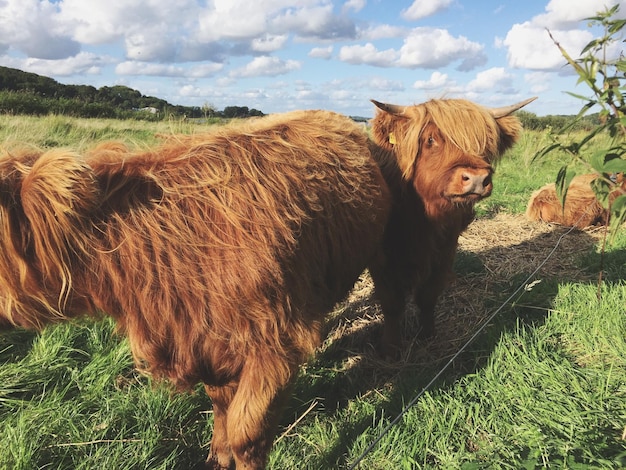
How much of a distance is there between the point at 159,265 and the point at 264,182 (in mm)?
477

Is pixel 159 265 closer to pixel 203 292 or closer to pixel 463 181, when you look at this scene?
pixel 203 292

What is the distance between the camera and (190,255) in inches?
56.8

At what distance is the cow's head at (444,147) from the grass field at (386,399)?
0.32 metres

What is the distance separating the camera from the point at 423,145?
106 inches

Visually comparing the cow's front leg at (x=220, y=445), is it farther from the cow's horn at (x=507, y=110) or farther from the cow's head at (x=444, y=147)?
the cow's horn at (x=507, y=110)

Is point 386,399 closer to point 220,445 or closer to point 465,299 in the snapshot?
point 220,445

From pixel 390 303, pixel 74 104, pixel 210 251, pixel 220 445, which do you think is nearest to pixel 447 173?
pixel 390 303

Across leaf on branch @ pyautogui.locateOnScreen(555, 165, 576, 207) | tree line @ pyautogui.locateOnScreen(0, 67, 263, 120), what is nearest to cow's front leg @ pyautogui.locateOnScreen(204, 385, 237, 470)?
leaf on branch @ pyautogui.locateOnScreen(555, 165, 576, 207)

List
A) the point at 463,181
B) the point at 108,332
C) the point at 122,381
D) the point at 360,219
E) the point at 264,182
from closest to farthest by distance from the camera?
the point at 264,182 → the point at 360,219 → the point at 463,181 → the point at 122,381 → the point at 108,332

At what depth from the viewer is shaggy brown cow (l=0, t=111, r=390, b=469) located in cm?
128

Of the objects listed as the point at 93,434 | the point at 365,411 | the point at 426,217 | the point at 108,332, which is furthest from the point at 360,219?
the point at 108,332

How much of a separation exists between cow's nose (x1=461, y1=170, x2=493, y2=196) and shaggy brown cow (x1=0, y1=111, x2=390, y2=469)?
3.10 ft

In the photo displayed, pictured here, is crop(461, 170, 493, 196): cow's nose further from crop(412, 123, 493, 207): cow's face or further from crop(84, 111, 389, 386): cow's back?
crop(84, 111, 389, 386): cow's back

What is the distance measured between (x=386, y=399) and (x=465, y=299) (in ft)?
5.01
